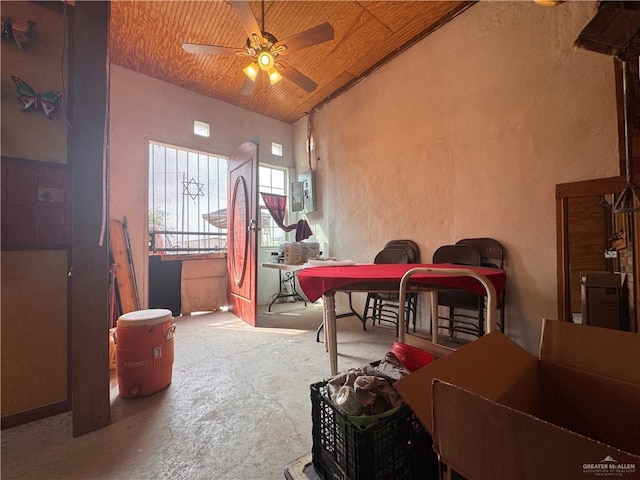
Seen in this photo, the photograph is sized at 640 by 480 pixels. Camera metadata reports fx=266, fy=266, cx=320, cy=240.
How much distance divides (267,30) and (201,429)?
391 cm

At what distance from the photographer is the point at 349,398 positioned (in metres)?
0.91

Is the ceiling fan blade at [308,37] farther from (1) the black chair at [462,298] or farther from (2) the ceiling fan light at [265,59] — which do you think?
(1) the black chair at [462,298]

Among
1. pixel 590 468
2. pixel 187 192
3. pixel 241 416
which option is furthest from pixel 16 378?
pixel 187 192

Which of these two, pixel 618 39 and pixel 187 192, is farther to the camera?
pixel 187 192

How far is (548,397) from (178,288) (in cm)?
439

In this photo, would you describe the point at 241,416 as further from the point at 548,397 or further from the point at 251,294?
the point at 251,294

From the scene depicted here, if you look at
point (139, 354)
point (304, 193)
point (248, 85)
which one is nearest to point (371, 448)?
point (139, 354)

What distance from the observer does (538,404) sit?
81 cm

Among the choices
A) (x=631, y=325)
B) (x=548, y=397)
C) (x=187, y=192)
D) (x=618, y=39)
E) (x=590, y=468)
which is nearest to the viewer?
(x=590, y=468)

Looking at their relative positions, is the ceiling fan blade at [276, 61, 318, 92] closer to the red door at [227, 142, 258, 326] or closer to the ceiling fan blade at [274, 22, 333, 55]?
the ceiling fan blade at [274, 22, 333, 55]

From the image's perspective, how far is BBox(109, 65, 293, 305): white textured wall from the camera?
3.60 metres

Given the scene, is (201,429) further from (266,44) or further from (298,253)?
(266,44)

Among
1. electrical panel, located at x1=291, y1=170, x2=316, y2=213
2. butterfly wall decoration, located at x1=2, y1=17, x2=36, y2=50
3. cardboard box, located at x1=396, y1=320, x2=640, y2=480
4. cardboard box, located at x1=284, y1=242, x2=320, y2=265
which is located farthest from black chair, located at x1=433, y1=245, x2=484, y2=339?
butterfly wall decoration, located at x1=2, y1=17, x2=36, y2=50

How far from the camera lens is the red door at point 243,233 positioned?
358 centimetres
